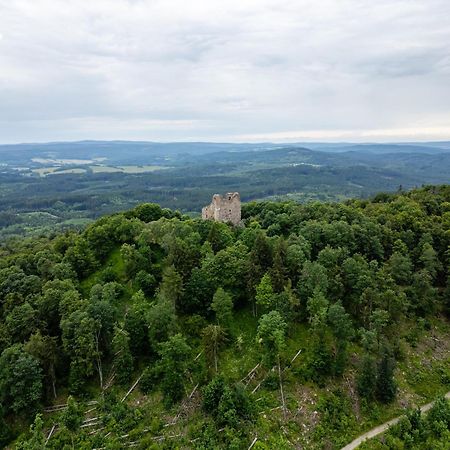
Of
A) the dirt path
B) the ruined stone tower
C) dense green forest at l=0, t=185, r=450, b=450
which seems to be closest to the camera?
the dirt path

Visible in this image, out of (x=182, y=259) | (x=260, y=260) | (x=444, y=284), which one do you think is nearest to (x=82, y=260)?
(x=182, y=259)

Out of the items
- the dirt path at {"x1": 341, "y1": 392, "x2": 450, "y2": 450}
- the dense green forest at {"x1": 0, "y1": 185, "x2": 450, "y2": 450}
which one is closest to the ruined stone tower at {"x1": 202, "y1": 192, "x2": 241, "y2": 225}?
the dense green forest at {"x1": 0, "y1": 185, "x2": 450, "y2": 450}

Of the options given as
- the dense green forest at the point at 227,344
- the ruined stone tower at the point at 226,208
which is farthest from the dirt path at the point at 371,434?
the ruined stone tower at the point at 226,208

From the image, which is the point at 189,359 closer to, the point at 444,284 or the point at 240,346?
the point at 240,346

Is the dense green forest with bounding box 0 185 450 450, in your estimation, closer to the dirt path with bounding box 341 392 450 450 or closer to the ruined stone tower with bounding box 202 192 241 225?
the dirt path with bounding box 341 392 450 450

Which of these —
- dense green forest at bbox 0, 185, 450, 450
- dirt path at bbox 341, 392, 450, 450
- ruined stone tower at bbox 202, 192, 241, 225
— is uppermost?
ruined stone tower at bbox 202, 192, 241, 225

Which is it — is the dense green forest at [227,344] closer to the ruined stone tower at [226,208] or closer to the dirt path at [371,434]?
the dirt path at [371,434]

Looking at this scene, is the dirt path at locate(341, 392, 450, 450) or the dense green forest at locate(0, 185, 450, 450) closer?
the dirt path at locate(341, 392, 450, 450)
